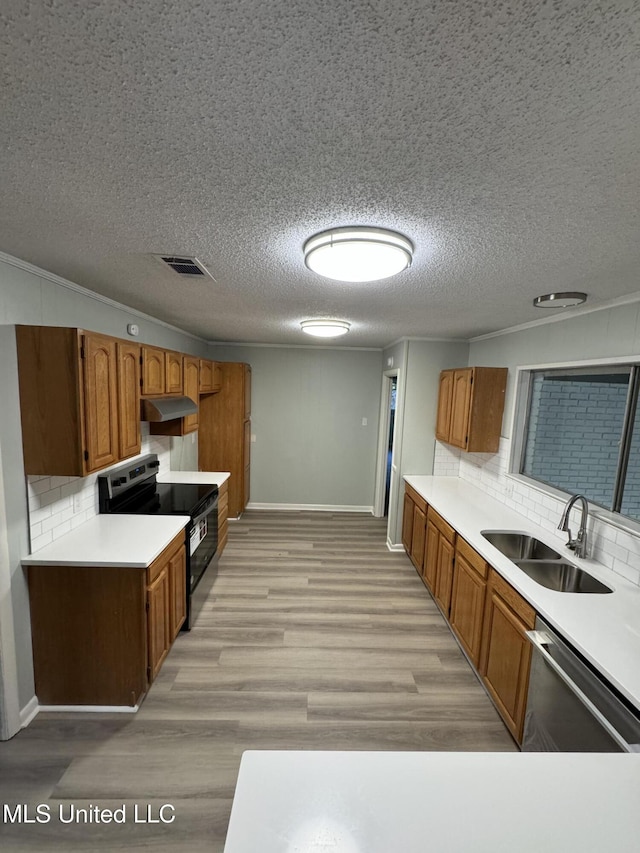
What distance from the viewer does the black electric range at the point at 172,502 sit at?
2.76 metres

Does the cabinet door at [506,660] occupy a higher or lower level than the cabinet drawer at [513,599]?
lower

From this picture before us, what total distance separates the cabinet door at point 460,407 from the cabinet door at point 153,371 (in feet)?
8.86

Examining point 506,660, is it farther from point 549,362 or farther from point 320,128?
point 320,128

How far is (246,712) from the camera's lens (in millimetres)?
2143

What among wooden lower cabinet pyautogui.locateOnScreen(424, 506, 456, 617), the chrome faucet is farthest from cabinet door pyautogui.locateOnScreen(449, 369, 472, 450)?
the chrome faucet

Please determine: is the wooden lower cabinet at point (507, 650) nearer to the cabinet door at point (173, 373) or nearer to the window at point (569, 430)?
the window at point (569, 430)

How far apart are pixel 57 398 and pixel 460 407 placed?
10.5ft

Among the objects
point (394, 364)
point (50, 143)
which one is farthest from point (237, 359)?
A: point (50, 143)

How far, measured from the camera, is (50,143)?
90 centimetres

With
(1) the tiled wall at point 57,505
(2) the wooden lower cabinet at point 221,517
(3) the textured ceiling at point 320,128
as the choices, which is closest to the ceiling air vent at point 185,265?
(3) the textured ceiling at point 320,128

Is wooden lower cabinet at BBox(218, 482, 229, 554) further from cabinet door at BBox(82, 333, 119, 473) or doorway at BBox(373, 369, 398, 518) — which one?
doorway at BBox(373, 369, 398, 518)

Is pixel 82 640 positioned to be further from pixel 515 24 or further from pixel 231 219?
pixel 515 24

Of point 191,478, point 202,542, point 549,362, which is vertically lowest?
point 202,542

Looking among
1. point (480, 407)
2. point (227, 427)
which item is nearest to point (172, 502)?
point (227, 427)
